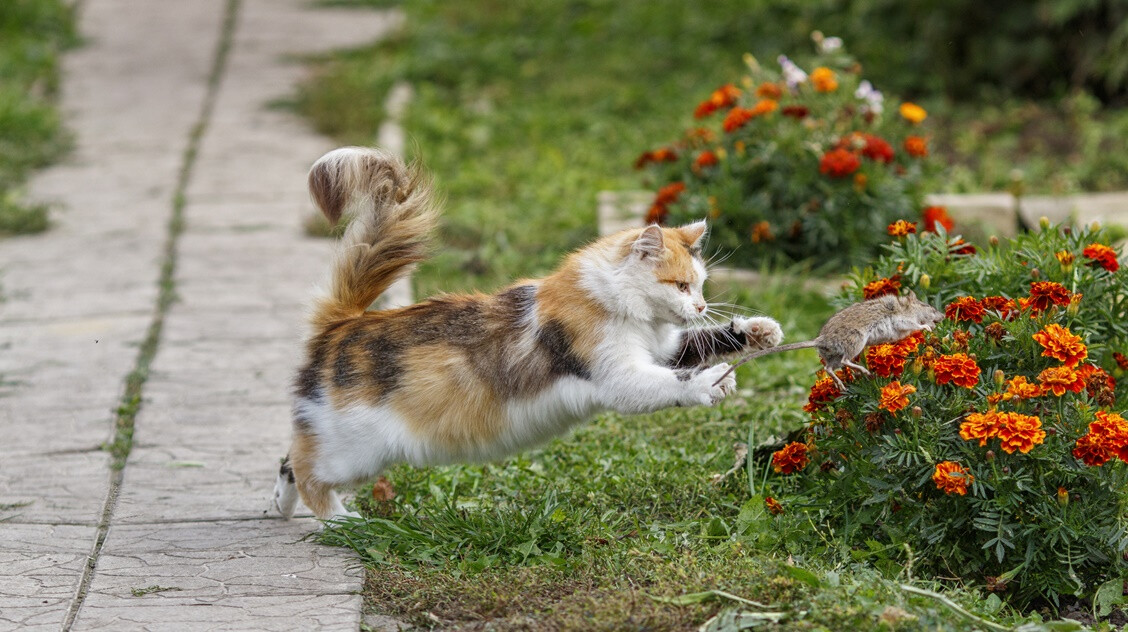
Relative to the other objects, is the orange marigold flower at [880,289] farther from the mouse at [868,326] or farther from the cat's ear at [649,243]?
the cat's ear at [649,243]

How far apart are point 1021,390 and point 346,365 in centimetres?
206

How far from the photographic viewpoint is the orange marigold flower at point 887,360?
383 centimetres

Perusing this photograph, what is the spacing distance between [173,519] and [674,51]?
7864 millimetres

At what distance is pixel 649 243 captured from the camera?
397cm

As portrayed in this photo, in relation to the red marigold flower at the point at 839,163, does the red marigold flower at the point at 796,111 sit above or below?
above

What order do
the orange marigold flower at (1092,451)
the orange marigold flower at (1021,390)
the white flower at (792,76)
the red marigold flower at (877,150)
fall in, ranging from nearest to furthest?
the orange marigold flower at (1092,451), the orange marigold flower at (1021,390), the red marigold flower at (877,150), the white flower at (792,76)

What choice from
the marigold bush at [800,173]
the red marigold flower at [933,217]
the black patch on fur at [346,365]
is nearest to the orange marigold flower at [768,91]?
the marigold bush at [800,173]

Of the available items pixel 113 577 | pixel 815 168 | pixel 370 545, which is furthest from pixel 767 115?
pixel 113 577

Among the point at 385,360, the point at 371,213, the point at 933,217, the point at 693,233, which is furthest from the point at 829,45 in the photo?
the point at 385,360

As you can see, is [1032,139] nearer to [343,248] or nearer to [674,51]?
[674,51]

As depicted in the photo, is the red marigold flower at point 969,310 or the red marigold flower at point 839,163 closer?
the red marigold flower at point 969,310

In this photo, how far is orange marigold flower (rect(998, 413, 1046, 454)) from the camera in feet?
11.8

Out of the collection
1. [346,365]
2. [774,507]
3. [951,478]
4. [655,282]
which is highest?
[655,282]

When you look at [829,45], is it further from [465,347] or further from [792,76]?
[465,347]
